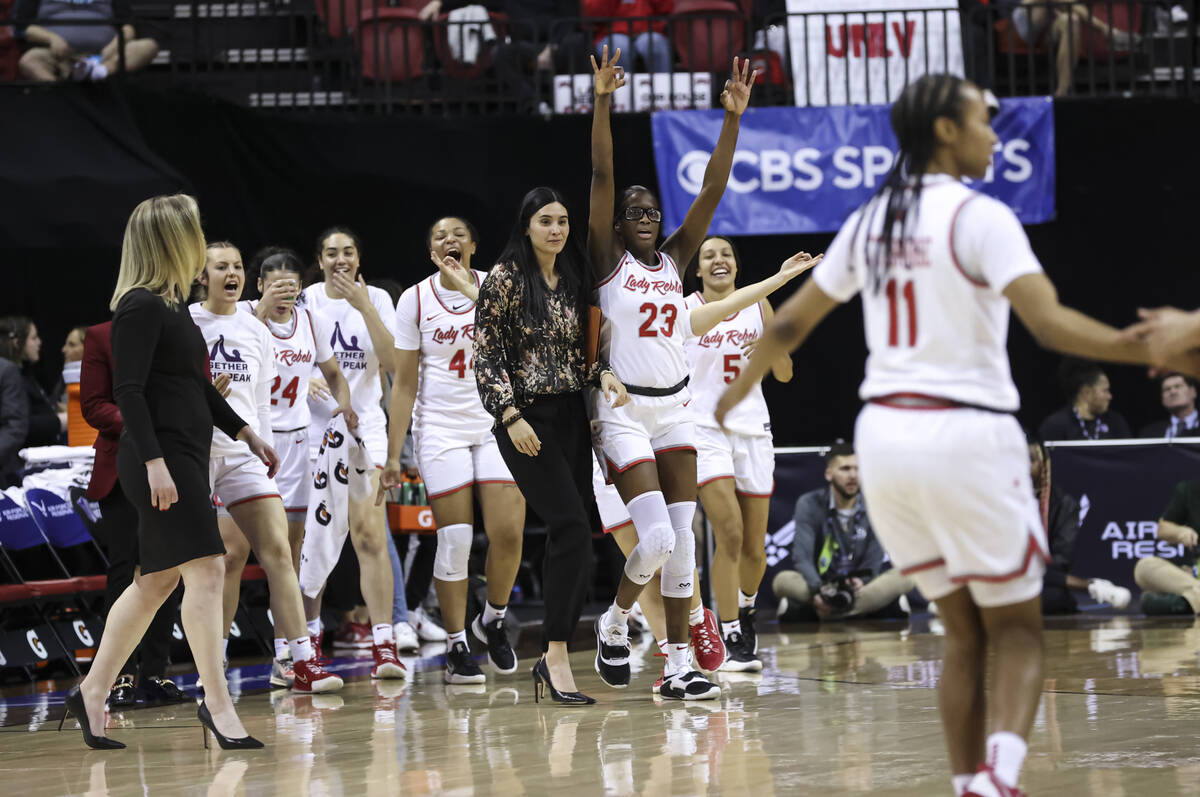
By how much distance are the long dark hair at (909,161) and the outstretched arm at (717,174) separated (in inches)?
85.6

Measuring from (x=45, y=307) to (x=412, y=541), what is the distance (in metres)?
3.09

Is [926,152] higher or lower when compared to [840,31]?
lower

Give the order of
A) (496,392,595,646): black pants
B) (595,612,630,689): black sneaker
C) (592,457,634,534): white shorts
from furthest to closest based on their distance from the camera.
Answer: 1. (592,457,634,534): white shorts
2. (595,612,630,689): black sneaker
3. (496,392,595,646): black pants

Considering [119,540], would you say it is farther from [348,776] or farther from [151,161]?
[151,161]

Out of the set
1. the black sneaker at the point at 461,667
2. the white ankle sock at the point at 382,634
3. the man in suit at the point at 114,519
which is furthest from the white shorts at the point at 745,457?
the man in suit at the point at 114,519

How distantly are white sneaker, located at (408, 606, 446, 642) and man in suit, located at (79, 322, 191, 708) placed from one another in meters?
2.53

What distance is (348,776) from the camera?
4.44 m

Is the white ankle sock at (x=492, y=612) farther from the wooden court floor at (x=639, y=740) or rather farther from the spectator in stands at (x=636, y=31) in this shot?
the spectator in stands at (x=636, y=31)

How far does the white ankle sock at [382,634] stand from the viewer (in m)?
6.93

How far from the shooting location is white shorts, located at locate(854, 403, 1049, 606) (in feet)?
10.2

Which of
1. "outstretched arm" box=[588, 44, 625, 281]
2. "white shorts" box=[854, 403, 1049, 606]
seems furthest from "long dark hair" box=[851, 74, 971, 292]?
"outstretched arm" box=[588, 44, 625, 281]

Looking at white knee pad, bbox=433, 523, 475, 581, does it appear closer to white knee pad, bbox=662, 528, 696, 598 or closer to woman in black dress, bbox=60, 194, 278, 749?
white knee pad, bbox=662, 528, 696, 598

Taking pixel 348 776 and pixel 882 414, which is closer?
pixel 882 414

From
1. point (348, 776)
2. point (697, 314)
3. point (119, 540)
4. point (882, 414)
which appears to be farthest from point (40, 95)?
point (882, 414)
